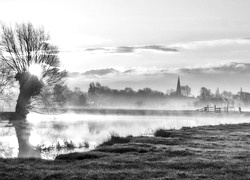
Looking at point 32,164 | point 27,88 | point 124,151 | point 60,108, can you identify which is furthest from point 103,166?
point 60,108

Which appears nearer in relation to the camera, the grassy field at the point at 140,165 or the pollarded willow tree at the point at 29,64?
the grassy field at the point at 140,165

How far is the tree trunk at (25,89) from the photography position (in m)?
68.1

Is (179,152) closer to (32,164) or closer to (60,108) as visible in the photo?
(32,164)

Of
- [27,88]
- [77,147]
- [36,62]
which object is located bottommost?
[77,147]

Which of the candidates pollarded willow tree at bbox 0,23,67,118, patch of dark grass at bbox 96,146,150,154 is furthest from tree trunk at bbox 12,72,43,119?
patch of dark grass at bbox 96,146,150,154

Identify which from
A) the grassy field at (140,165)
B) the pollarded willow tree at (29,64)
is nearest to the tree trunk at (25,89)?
the pollarded willow tree at (29,64)

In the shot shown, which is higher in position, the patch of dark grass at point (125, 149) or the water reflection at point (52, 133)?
the patch of dark grass at point (125, 149)

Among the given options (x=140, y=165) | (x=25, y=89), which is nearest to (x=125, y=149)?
(x=140, y=165)

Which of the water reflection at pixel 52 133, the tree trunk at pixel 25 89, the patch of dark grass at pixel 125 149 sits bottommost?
the water reflection at pixel 52 133

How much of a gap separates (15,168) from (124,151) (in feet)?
24.0

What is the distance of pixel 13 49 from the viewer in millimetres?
Result: 70062

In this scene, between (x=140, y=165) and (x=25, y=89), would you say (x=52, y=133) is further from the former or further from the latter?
(x=25, y=89)

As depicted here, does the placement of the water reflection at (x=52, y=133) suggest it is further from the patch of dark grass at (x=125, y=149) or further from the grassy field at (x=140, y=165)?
the grassy field at (x=140, y=165)

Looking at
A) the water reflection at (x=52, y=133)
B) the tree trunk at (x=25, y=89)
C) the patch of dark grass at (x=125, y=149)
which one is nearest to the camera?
the patch of dark grass at (x=125, y=149)
